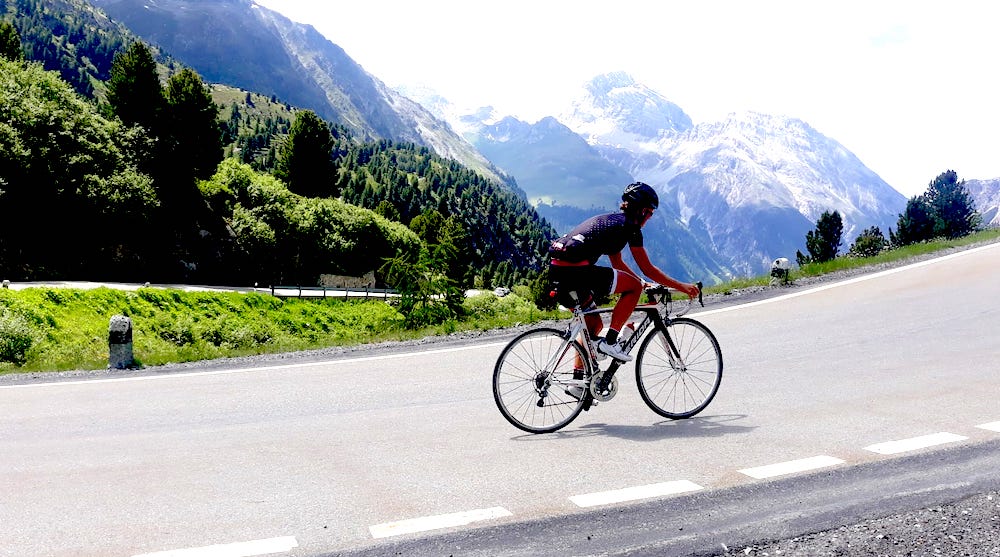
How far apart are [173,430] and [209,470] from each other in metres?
1.62

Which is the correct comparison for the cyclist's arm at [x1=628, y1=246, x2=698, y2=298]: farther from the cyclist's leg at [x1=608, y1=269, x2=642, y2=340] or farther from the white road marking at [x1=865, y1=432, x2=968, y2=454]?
the white road marking at [x1=865, y1=432, x2=968, y2=454]

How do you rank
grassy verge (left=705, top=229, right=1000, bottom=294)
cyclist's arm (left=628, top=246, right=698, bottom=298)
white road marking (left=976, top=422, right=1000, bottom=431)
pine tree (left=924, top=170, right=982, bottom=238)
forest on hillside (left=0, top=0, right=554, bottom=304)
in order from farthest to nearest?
pine tree (left=924, top=170, right=982, bottom=238) < forest on hillside (left=0, top=0, right=554, bottom=304) < grassy verge (left=705, top=229, right=1000, bottom=294) < cyclist's arm (left=628, top=246, right=698, bottom=298) < white road marking (left=976, top=422, right=1000, bottom=431)

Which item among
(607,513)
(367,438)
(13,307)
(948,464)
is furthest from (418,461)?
(13,307)

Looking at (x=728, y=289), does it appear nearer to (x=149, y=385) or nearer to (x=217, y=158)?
(x=149, y=385)

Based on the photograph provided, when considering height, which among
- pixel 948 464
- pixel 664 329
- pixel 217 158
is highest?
pixel 217 158

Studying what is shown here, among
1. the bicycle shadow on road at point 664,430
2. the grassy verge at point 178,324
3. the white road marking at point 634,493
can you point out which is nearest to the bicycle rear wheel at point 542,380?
the bicycle shadow on road at point 664,430

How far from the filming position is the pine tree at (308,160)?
275 feet

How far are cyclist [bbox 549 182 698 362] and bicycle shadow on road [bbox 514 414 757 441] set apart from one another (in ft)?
Result: 2.23

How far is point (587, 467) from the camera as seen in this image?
5266 mm

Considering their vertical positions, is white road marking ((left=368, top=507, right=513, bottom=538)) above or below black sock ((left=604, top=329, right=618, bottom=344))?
below

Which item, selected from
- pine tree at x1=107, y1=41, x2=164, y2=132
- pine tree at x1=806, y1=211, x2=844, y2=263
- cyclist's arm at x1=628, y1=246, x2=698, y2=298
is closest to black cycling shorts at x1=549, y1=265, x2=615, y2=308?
cyclist's arm at x1=628, y1=246, x2=698, y2=298

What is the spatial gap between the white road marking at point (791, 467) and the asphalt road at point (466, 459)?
0.07 feet

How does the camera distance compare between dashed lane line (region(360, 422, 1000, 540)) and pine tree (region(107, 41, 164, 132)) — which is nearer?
dashed lane line (region(360, 422, 1000, 540))

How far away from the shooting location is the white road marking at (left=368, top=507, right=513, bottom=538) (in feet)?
13.4
